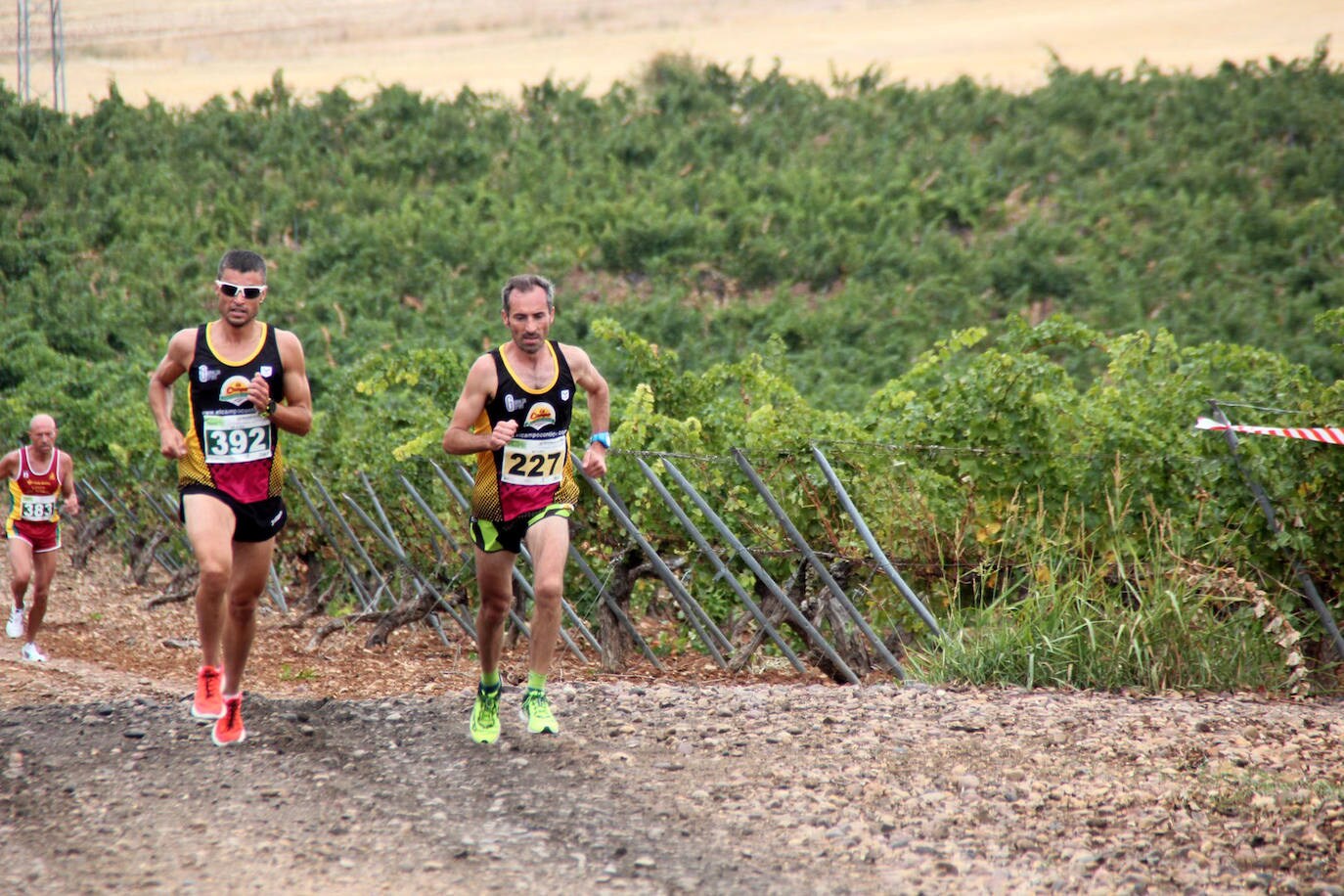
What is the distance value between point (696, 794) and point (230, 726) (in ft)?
6.22

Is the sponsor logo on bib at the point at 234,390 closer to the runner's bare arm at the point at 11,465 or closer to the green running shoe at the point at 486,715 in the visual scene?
the green running shoe at the point at 486,715

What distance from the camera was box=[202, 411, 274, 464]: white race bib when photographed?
5.61m

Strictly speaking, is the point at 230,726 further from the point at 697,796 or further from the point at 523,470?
the point at 697,796

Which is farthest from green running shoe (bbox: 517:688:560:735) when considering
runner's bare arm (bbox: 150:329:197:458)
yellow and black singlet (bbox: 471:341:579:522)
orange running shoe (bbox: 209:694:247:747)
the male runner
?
the male runner

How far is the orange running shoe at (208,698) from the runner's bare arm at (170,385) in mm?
919

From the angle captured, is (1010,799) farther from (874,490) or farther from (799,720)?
(874,490)

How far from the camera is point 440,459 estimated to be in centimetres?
1200

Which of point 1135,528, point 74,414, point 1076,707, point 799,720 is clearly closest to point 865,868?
point 799,720

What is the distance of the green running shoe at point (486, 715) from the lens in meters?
5.67

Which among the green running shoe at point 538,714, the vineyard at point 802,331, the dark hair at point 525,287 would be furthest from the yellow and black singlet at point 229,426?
the vineyard at point 802,331

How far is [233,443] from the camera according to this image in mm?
5633

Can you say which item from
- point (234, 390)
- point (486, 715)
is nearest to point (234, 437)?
point (234, 390)

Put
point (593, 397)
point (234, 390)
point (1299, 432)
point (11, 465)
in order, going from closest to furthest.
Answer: point (234, 390) < point (593, 397) < point (1299, 432) < point (11, 465)

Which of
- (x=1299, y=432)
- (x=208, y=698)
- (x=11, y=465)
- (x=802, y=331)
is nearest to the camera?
(x=208, y=698)
